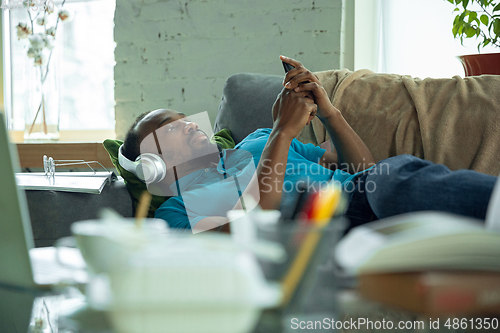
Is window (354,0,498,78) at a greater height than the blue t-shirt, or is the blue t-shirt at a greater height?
window (354,0,498,78)

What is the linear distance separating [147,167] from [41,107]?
145cm

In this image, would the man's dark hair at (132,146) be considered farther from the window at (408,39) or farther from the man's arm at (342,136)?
the window at (408,39)

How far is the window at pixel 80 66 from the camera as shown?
108 inches

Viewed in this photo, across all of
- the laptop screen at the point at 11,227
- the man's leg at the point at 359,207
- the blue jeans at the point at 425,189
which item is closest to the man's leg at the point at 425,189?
the blue jeans at the point at 425,189

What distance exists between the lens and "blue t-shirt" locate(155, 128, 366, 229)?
1.18 metres

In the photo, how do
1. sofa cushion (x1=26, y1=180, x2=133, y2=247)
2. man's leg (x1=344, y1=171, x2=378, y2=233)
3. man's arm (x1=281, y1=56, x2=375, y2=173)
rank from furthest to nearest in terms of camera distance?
man's arm (x1=281, y1=56, x2=375, y2=173), sofa cushion (x1=26, y1=180, x2=133, y2=247), man's leg (x1=344, y1=171, x2=378, y2=233)

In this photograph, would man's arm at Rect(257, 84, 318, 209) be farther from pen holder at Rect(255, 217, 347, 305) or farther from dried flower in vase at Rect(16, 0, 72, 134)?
dried flower in vase at Rect(16, 0, 72, 134)

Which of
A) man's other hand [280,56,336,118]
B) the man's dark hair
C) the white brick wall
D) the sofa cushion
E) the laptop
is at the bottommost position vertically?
the sofa cushion

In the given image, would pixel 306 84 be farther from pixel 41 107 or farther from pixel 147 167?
pixel 41 107

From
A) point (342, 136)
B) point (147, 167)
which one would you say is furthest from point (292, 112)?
point (147, 167)

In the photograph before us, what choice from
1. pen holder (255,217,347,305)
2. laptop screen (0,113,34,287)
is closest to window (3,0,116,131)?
laptop screen (0,113,34,287)

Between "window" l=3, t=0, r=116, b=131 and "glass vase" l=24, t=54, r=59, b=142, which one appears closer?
"glass vase" l=24, t=54, r=59, b=142

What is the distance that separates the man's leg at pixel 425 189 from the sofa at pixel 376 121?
1.64 feet

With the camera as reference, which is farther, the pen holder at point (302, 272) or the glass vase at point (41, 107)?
the glass vase at point (41, 107)
